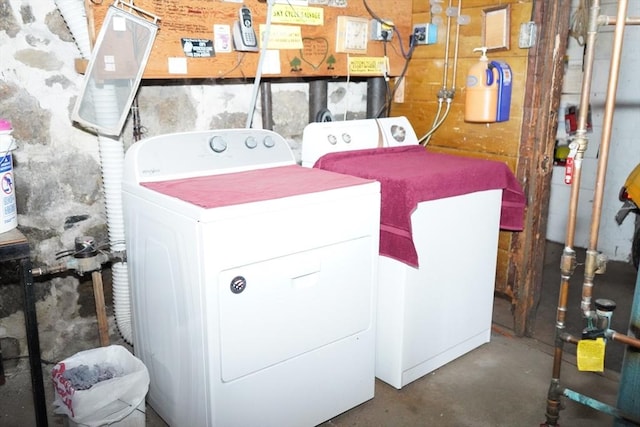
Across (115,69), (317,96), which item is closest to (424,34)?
(317,96)

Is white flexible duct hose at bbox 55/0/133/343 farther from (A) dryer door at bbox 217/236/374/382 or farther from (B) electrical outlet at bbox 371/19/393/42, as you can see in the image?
(B) electrical outlet at bbox 371/19/393/42

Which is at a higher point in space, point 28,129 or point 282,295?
point 28,129

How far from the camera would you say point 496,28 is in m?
2.47

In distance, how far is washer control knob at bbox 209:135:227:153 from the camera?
2.08m

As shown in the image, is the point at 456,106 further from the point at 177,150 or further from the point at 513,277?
the point at 177,150

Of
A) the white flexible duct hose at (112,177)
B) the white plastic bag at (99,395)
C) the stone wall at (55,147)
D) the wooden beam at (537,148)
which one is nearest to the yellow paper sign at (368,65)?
the stone wall at (55,147)

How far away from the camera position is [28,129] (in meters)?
2.10

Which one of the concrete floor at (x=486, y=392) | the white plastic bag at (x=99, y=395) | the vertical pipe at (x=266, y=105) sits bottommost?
the concrete floor at (x=486, y=392)

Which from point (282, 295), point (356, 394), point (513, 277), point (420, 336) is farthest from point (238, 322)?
point (513, 277)

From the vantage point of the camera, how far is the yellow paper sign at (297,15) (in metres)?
2.37

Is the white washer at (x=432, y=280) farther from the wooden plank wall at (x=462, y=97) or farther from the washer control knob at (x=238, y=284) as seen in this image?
the washer control knob at (x=238, y=284)

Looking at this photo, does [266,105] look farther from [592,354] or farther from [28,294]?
[592,354]

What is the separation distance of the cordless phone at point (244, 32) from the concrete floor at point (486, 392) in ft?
5.18

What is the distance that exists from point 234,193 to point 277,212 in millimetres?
162
